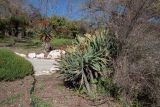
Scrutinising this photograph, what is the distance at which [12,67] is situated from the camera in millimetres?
14867

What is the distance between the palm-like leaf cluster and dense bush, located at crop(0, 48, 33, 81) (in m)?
2.01

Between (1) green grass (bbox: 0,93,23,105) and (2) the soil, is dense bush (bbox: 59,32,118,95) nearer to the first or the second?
(2) the soil

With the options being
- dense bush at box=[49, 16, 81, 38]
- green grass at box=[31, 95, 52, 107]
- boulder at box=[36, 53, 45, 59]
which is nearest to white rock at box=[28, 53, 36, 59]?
boulder at box=[36, 53, 45, 59]

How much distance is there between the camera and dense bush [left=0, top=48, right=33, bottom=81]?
1444cm

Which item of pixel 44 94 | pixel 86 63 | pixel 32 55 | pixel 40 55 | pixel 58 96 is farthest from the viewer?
pixel 40 55

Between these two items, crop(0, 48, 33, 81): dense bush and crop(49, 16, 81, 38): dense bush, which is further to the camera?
crop(49, 16, 81, 38): dense bush

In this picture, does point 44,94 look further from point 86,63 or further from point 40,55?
point 40,55

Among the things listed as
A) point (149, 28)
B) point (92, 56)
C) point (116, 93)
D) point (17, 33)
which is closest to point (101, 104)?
point (116, 93)

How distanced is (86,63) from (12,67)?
10.8 feet

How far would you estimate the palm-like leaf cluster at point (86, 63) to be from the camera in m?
13.2

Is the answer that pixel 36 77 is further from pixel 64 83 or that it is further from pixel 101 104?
pixel 101 104

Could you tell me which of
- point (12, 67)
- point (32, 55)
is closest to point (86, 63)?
point (12, 67)

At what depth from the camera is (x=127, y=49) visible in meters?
13.1

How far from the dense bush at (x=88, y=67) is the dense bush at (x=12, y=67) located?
6.60 feet
